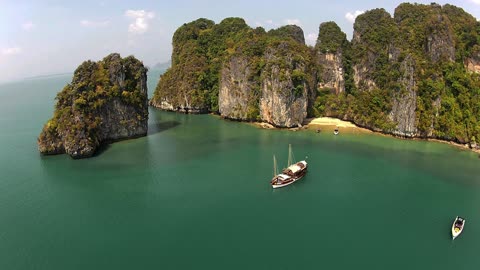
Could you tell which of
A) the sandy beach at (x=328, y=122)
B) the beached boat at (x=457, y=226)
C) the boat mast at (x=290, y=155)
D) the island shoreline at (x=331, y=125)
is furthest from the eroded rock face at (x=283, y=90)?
the beached boat at (x=457, y=226)

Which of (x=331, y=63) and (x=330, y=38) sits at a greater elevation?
(x=330, y=38)

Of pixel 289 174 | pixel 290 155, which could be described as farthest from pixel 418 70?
pixel 289 174

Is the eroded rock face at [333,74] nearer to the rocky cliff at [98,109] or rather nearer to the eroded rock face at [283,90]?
the eroded rock face at [283,90]

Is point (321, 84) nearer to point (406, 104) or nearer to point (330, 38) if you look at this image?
point (330, 38)

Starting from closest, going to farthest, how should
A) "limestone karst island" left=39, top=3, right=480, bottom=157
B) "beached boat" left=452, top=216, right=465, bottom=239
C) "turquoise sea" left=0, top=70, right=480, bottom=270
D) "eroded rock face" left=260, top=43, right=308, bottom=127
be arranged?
"turquoise sea" left=0, top=70, right=480, bottom=270
"beached boat" left=452, top=216, right=465, bottom=239
"limestone karst island" left=39, top=3, right=480, bottom=157
"eroded rock face" left=260, top=43, right=308, bottom=127

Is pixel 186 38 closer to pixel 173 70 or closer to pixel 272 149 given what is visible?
pixel 173 70

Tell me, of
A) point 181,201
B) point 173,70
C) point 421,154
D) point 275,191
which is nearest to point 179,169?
point 181,201

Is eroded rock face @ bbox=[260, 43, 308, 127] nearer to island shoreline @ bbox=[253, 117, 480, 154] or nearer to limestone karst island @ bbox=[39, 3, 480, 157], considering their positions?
limestone karst island @ bbox=[39, 3, 480, 157]

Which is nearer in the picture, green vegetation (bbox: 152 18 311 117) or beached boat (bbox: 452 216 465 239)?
beached boat (bbox: 452 216 465 239)

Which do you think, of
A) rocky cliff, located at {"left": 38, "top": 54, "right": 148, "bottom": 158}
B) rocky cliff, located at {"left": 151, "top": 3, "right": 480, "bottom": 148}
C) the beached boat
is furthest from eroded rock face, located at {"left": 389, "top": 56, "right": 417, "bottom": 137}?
rocky cliff, located at {"left": 38, "top": 54, "right": 148, "bottom": 158}
